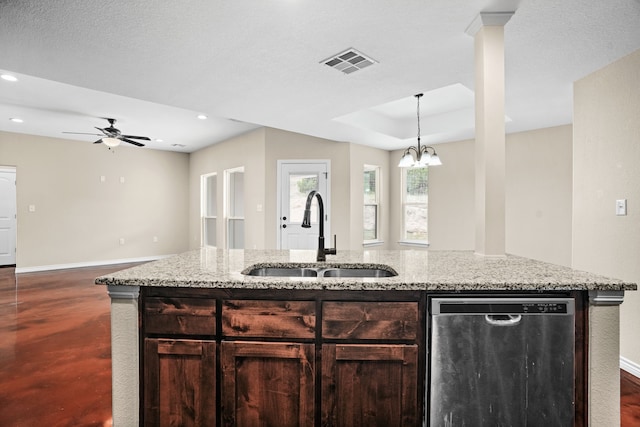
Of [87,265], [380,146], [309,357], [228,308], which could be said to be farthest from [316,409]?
[87,265]

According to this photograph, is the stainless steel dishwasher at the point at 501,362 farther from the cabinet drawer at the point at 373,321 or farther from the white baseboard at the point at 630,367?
the white baseboard at the point at 630,367

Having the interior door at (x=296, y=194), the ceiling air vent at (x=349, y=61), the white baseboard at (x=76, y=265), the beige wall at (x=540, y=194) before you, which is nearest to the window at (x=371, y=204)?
the interior door at (x=296, y=194)

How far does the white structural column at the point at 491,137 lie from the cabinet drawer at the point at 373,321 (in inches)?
37.8

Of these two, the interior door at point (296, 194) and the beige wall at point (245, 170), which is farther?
the beige wall at point (245, 170)

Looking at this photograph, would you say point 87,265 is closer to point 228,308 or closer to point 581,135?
point 228,308

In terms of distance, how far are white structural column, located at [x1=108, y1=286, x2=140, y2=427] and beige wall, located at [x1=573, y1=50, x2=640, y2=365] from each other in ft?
10.8

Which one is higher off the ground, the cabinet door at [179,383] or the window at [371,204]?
the window at [371,204]

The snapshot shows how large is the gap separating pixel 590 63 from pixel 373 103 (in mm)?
1831

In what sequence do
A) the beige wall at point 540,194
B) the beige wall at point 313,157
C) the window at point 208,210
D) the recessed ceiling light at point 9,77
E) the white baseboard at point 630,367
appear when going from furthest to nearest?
the window at point 208,210 → the beige wall at point 313,157 → the beige wall at point 540,194 → the recessed ceiling light at point 9,77 → the white baseboard at point 630,367

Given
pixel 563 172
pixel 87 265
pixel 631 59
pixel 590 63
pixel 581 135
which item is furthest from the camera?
pixel 87 265

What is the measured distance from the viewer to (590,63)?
271 centimetres

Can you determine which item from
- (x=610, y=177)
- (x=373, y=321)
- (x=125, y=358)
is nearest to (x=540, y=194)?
(x=610, y=177)

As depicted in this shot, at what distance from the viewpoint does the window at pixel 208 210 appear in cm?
809

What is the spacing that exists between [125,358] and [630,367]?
11.1ft
